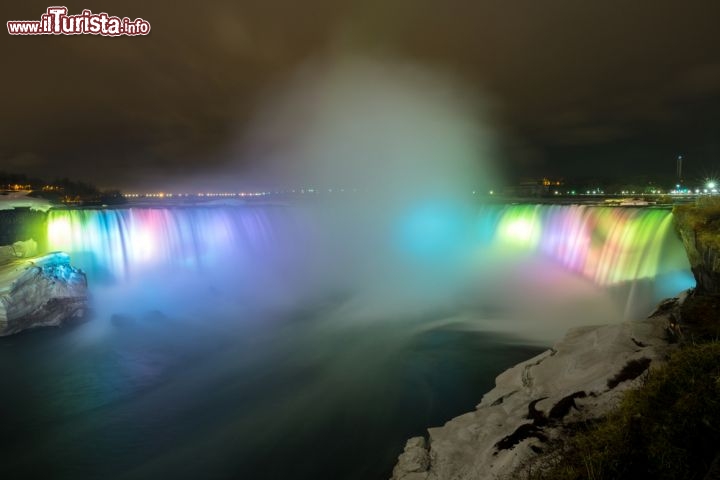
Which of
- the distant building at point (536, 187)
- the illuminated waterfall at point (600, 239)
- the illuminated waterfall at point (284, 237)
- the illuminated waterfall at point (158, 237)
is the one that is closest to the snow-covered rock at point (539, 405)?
the illuminated waterfall at point (284, 237)

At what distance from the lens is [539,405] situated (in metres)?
7.22

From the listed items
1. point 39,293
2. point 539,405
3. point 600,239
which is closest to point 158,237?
point 39,293

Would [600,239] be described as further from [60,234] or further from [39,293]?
[60,234]

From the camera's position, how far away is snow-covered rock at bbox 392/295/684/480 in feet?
20.4

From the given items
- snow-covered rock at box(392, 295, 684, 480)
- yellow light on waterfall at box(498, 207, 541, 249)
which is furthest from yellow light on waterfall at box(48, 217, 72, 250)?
yellow light on waterfall at box(498, 207, 541, 249)

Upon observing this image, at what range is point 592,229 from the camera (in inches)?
874

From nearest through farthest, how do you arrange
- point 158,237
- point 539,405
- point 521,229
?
point 539,405 < point 158,237 < point 521,229

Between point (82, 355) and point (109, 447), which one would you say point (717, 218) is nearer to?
point (109, 447)

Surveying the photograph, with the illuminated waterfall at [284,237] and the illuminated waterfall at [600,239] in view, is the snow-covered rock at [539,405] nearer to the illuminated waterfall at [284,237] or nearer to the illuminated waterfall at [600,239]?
the illuminated waterfall at [284,237]

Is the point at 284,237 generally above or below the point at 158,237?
below

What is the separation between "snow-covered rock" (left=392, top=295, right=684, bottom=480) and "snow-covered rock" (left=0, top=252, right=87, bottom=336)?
18440mm

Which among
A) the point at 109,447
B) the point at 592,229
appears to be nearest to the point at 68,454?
the point at 109,447

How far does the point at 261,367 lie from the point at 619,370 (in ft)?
37.3

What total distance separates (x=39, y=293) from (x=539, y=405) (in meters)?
21.0
